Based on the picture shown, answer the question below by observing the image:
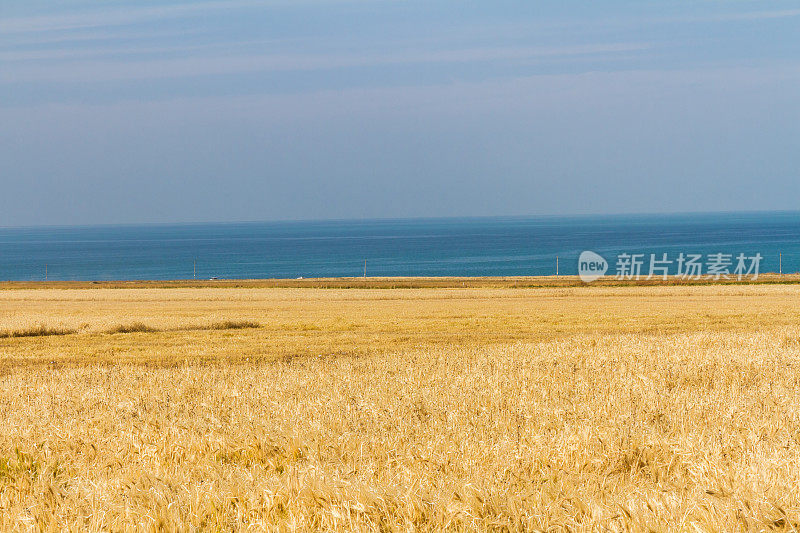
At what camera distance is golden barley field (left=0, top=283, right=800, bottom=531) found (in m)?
5.59

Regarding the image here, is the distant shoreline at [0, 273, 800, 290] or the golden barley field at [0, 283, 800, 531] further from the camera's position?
the distant shoreline at [0, 273, 800, 290]

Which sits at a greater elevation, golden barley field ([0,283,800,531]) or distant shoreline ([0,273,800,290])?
golden barley field ([0,283,800,531])

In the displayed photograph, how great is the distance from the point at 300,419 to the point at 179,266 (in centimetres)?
15756

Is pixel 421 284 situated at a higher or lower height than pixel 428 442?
lower

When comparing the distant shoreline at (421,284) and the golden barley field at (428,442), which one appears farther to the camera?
the distant shoreline at (421,284)

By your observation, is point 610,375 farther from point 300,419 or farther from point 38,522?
point 38,522

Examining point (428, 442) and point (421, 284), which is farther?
point (421, 284)

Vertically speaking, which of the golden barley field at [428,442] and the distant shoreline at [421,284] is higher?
the golden barley field at [428,442]

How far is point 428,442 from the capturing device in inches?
308

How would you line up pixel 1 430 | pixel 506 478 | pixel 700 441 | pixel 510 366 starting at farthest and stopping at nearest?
pixel 510 366 → pixel 1 430 → pixel 700 441 → pixel 506 478

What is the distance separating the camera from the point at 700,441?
296 inches

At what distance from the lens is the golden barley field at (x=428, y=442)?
5.59 meters

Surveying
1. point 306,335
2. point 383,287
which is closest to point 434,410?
point 306,335

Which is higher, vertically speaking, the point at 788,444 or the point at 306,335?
the point at 788,444
